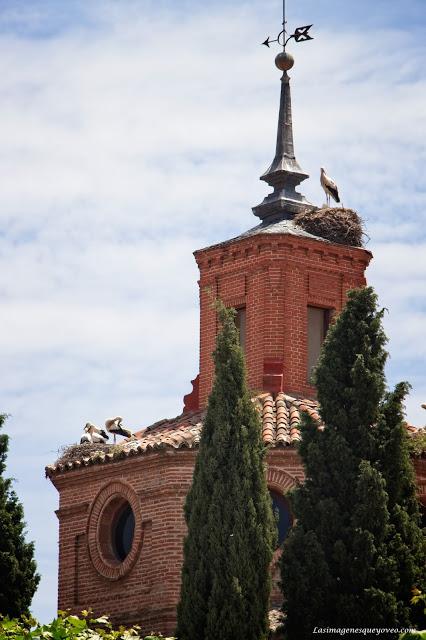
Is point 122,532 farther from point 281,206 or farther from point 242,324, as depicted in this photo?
point 281,206

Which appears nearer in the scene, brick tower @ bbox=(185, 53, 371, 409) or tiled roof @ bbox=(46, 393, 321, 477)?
tiled roof @ bbox=(46, 393, 321, 477)

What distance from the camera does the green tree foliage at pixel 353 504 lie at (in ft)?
102

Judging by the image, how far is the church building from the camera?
35.4m

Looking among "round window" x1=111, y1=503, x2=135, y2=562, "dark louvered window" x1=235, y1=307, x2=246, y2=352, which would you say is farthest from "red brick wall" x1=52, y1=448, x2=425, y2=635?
"dark louvered window" x1=235, y1=307, x2=246, y2=352

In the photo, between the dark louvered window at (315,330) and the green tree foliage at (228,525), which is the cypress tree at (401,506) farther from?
the dark louvered window at (315,330)

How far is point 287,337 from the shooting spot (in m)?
38.0

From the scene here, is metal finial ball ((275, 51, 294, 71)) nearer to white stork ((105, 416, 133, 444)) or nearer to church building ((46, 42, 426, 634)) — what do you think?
church building ((46, 42, 426, 634))

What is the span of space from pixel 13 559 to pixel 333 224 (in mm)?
8637

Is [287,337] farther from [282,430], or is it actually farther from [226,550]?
[226,550]

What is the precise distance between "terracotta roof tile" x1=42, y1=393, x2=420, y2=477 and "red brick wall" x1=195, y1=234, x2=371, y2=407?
0.71m

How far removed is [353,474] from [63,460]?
294 inches

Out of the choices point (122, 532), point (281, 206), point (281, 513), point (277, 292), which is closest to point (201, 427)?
point (281, 513)

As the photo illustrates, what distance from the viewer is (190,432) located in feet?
118

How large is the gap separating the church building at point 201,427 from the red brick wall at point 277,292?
0.7 inches
